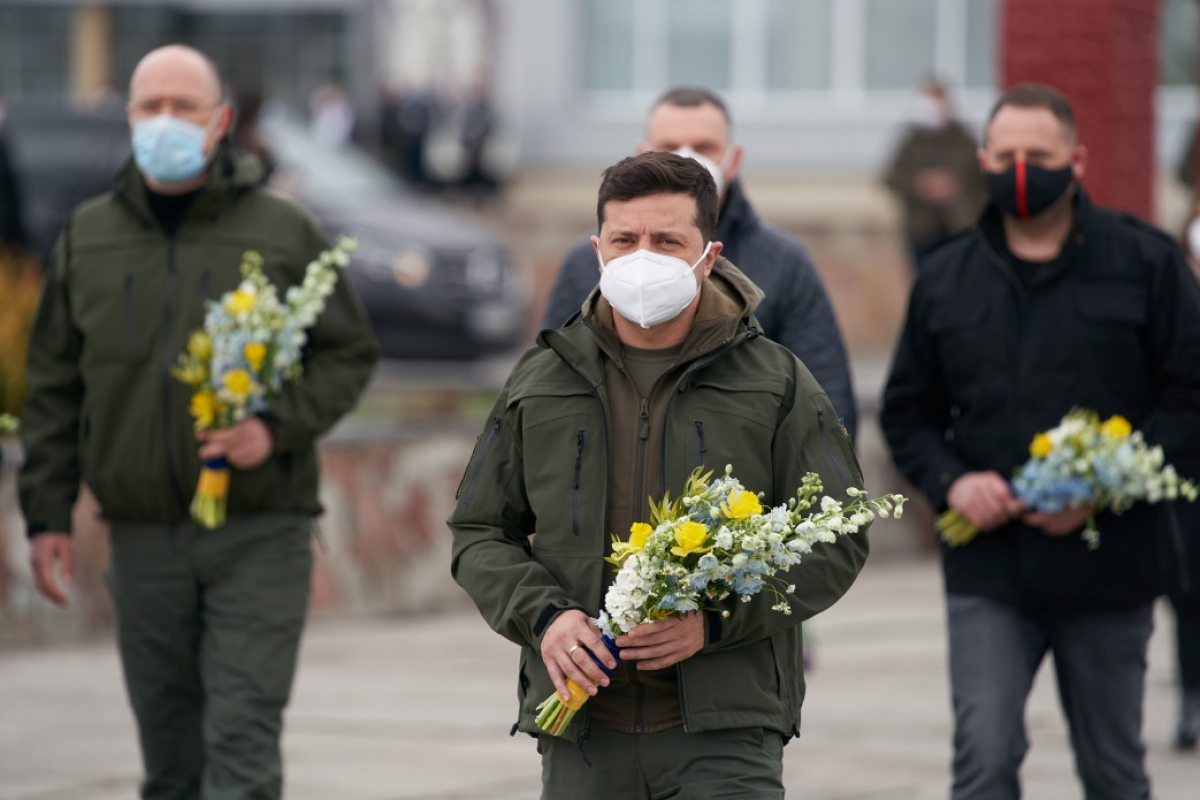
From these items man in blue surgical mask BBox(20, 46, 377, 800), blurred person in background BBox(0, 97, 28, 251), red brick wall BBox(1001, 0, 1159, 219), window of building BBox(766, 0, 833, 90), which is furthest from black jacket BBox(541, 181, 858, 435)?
window of building BBox(766, 0, 833, 90)

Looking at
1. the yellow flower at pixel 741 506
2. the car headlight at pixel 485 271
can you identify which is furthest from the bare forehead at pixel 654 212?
the car headlight at pixel 485 271

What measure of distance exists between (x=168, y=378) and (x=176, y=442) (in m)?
0.18

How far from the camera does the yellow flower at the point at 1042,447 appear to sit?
5.79 m

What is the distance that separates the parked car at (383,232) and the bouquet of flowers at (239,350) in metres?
9.54

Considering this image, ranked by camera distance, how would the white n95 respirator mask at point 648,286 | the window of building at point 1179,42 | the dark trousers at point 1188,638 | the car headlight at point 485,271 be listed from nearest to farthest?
the white n95 respirator mask at point 648,286
the dark trousers at point 1188,638
the car headlight at point 485,271
the window of building at point 1179,42

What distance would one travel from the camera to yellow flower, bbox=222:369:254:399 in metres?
6.16

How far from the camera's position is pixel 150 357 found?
20.7 ft

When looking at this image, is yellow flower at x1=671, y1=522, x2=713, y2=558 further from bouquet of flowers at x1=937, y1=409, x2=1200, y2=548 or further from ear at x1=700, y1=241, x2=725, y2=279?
bouquet of flowers at x1=937, y1=409, x2=1200, y2=548

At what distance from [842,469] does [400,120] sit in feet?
71.7

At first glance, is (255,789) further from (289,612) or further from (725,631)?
(725,631)

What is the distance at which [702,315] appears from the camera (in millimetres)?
4539

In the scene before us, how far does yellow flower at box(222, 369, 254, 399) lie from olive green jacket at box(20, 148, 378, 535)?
169 millimetres

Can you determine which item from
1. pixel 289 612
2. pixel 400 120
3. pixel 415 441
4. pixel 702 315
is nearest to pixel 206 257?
pixel 289 612

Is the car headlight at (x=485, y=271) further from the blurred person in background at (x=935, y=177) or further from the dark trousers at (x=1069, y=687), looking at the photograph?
the dark trousers at (x=1069, y=687)
